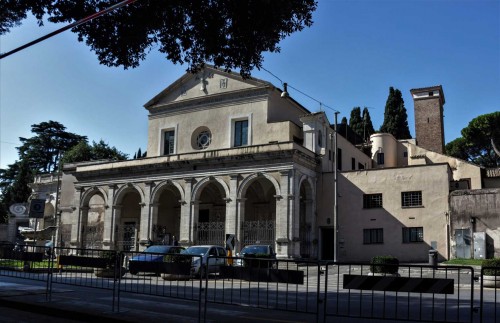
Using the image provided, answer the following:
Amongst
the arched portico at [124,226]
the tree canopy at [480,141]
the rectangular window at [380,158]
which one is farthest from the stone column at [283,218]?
the tree canopy at [480,141]

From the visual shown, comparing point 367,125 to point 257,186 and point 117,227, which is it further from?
point 117,227

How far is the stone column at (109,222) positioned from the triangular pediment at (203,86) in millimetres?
8268

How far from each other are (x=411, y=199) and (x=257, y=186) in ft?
37.4

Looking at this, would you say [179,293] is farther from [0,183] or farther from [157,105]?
[0,183]

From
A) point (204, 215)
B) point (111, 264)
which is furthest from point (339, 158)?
point (111, 264)

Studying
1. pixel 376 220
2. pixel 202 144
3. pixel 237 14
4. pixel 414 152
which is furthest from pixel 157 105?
pixel 237 14

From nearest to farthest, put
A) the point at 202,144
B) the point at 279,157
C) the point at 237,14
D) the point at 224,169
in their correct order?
the point at 237,14 < the point at 279,157 < the point at 224,169 < the point at 202,144

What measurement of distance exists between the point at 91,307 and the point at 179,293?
5.92ft

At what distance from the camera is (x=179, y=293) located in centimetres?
1043

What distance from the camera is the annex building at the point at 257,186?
31703mm

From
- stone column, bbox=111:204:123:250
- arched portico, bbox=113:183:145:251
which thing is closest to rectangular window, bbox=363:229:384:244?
arched portico, bbox=113:183:145:251

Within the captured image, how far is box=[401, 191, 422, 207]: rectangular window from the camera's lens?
32000 millimetres

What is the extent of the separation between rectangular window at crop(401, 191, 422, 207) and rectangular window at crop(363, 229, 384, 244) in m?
2.42

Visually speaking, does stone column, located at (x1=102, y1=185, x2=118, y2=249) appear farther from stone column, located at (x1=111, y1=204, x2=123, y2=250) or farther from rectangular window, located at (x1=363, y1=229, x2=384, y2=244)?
rectangular window, located at (x1=363, y1=229, x2=384, y2=244)
